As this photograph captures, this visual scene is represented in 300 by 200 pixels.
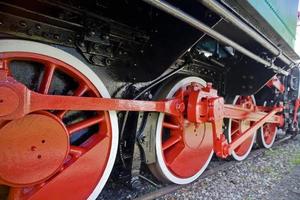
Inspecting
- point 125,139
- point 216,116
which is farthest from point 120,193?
point 216,116

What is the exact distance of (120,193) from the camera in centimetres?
197

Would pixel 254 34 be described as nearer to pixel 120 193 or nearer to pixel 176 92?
pixel 176 92

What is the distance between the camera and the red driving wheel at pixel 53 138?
3.98 feet

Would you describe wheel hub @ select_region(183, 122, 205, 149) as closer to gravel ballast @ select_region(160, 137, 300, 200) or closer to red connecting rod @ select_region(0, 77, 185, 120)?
gravel ballast @ select_region(160, 137, 300, 200)

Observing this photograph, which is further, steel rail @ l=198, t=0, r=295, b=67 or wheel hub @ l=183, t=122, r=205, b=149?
wheel hub @ l=183, t=122, r=205, b=149

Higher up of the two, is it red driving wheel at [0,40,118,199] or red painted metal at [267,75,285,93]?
red painted metal at [267,75,285,93]

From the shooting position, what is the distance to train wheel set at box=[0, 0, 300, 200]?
1229 mm

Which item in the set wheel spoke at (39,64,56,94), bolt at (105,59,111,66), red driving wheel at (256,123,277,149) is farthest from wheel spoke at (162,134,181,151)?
red driving wheel at (256,123,277,149)

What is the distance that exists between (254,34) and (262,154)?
2.07 metres

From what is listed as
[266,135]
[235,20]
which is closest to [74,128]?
[235,20]

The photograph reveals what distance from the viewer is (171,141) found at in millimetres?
2174

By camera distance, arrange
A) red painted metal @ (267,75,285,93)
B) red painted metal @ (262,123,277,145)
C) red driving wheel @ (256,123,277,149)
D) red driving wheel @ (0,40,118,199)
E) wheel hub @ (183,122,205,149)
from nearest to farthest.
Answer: red driving wheel @ (0,40,118,199)
wheel hub @ (183,122,205,149)
red painted metal @ (267,75,285,93)
red driving wheel @ (256,123,277,149)
red painted metal @ (262,123,277,145)

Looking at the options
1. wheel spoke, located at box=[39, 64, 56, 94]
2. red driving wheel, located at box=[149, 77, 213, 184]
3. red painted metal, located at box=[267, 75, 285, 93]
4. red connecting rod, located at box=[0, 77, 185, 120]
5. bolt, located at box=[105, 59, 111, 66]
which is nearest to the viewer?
red connecting rod, located at box=[0, 77, 185, 120]

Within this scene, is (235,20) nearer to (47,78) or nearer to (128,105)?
(128,105)
